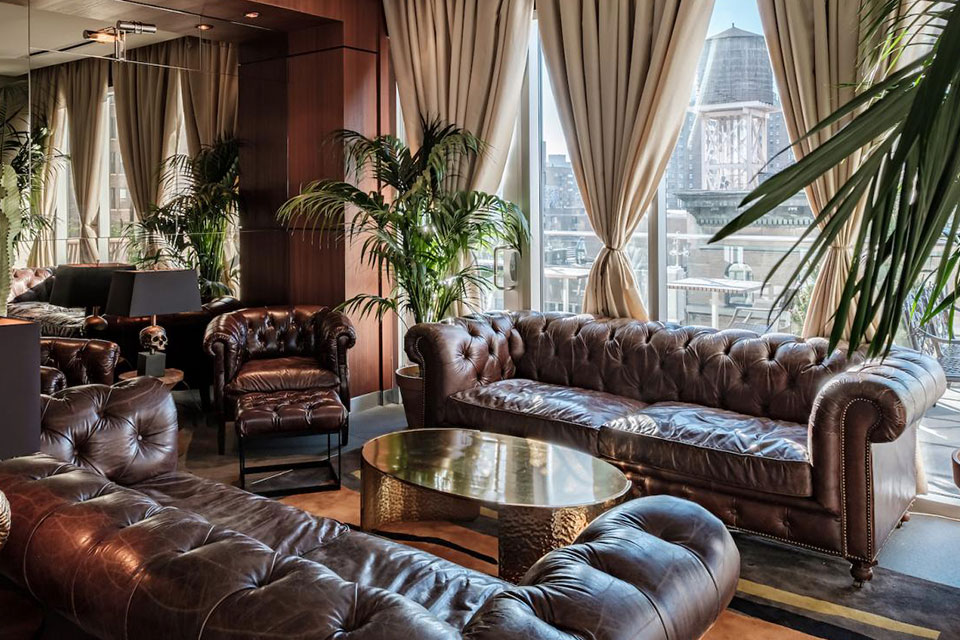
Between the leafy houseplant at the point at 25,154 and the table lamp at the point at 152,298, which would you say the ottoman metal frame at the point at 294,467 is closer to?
the table lamp at the point at 152,298

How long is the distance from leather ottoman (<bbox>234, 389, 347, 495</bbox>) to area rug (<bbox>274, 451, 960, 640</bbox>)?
2.50 feet

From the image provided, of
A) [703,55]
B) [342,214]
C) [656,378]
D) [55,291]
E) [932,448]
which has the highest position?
[703,55]

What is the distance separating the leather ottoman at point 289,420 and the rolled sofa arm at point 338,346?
38cm

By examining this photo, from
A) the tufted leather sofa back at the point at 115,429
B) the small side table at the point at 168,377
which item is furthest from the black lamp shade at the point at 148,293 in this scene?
the tufted leather sofa back at the point at 115,429

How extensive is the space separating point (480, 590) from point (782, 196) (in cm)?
162

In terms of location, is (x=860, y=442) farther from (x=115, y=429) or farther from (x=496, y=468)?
(x=115, y=429)

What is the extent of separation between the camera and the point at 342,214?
18.2 feet

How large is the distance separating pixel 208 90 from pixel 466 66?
1.75 m

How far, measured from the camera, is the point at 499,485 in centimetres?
297

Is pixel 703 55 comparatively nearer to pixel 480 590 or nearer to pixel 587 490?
pixel 587 490

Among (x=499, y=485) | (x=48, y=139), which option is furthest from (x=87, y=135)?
(x=499, y=485)

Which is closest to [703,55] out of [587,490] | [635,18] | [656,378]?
[635,18]

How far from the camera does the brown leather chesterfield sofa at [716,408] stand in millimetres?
3047

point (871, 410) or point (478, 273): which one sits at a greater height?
point (478, 273)
